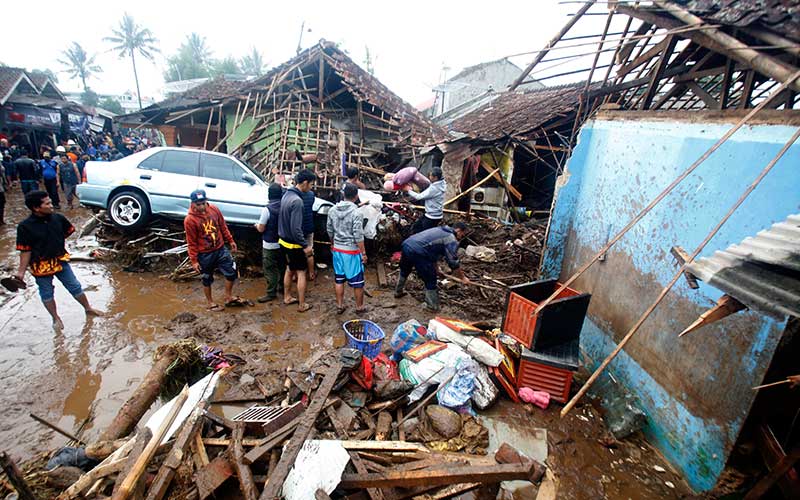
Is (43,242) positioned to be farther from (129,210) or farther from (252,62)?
(252,62)

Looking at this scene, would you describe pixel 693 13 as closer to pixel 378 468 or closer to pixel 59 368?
pixel 378 468

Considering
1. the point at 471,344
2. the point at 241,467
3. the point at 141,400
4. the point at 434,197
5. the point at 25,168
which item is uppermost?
the point at 434,197

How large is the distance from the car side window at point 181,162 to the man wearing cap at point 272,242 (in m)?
2.46

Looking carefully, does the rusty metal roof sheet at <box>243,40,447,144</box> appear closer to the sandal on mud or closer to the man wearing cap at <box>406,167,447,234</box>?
the man wearing cap at <box>406,167,447,234</box>

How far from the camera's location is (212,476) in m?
2.36

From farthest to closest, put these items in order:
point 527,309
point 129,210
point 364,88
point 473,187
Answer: point 364,88 → point 473,187 → point 129,210 → point 527,309

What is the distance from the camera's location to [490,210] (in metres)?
11.4

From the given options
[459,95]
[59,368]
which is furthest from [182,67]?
[59,368]

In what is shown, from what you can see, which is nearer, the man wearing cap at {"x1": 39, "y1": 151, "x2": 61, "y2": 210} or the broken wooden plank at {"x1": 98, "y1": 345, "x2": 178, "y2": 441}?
the broken wooden plank at {"x1": 98, "y1": 345, "x2": 178, "y2": 441}

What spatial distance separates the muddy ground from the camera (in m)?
3.15

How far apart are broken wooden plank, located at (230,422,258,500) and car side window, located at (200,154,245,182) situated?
562 centimetres

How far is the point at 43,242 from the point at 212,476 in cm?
388

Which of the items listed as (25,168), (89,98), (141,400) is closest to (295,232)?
(141,400)

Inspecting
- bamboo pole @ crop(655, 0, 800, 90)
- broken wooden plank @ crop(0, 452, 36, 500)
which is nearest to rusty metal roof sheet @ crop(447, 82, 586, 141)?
bamboo pole @ crop(655, 0, 800, 90)
